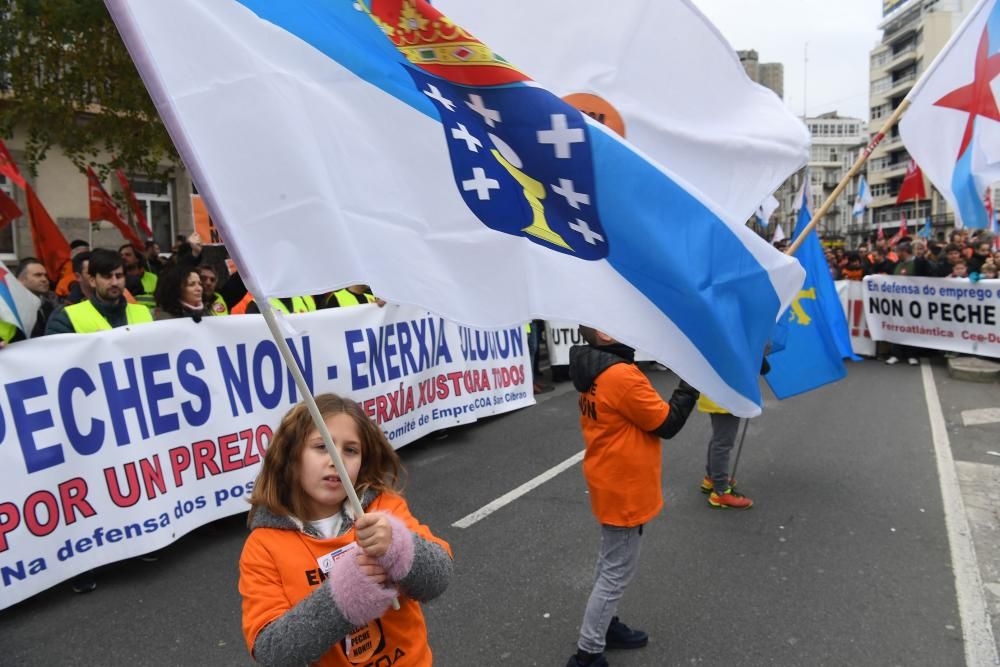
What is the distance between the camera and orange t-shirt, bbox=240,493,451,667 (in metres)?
1.71

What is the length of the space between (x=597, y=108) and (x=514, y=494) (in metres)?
3.35

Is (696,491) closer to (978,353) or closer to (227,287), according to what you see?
(227,287)

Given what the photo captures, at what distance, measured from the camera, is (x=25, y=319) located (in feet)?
13.6

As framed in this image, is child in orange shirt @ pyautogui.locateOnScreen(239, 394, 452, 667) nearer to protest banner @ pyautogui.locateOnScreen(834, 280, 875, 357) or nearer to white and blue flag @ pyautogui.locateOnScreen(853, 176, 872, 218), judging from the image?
protest banner @ pyautogui.locateOnScreen(834, 280, 875, 357)

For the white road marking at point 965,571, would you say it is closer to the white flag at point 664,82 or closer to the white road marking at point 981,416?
the white road marking at point 981,416

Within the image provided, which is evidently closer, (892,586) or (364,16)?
(364,16)

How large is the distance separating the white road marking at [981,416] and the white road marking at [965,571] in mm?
994

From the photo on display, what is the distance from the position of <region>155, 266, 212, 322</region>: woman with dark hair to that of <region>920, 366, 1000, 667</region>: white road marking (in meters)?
4.85

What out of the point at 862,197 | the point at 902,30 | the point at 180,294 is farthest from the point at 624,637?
the point at 902,30

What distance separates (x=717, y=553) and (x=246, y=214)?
12.3 ft

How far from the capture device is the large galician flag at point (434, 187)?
63.8 inches

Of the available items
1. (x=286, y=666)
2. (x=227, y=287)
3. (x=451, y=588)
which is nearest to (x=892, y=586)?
(x=451, y=588)

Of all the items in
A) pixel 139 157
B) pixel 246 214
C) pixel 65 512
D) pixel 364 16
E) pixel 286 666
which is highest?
pixel 139 157

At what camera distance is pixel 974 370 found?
10008mm
